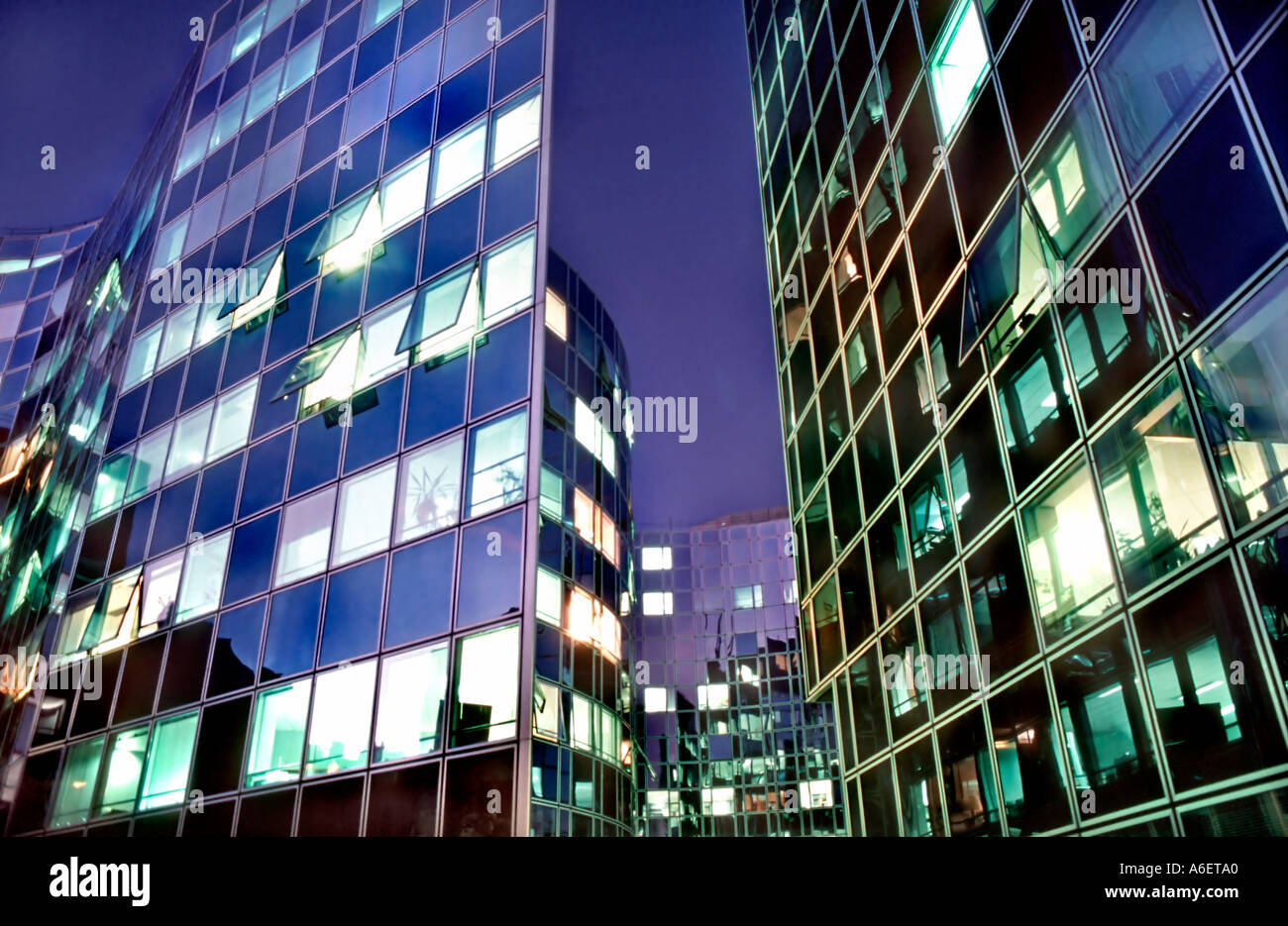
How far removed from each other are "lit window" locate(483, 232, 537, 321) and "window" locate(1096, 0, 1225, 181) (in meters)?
12.5

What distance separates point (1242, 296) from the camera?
28.8ft

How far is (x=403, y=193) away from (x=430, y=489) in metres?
9.07

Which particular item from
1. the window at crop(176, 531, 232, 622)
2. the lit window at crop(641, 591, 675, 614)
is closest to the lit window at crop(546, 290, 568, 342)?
the window at crop(176, 531, 232, 622)

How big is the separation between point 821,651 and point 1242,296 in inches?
583

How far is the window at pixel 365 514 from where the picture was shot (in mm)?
19859

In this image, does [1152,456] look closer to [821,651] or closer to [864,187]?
[864,187]

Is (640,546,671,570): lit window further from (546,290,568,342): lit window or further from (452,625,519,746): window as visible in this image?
(452,625,519,746): window

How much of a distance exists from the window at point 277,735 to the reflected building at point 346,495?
69mm

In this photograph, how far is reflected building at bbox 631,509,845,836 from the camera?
53.9 meters

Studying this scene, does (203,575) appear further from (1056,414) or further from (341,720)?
(1056,414)

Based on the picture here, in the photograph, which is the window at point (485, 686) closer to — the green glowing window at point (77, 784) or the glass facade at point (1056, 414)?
the glass facade at point (1056, 414)

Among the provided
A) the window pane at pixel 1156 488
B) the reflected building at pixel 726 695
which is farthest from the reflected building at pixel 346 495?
the reflected building at pixel 726 695

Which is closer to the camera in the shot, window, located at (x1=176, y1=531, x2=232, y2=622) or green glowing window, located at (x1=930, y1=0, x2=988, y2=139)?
green glowing window, located at (x1=930, y1=0, x2=988, y2=139)
